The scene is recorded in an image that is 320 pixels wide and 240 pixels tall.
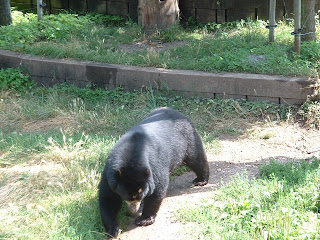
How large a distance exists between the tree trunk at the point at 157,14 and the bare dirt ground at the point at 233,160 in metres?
4.31

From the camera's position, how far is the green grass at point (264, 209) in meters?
4.37

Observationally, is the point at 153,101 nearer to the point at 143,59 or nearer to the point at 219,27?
the point at 143,59

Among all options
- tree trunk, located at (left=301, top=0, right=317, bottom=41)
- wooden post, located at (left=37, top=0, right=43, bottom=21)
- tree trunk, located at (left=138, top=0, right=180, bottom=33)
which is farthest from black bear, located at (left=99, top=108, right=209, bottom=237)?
wooden post, located at (left=37, top=0, right=43, bottom=21)

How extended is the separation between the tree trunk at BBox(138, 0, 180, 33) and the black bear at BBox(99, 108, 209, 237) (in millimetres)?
Result: 5215

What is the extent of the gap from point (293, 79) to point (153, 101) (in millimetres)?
2405

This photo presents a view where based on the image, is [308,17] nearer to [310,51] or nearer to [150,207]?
[310,51]

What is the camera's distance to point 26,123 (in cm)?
793

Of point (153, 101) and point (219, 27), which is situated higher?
point (219, 27)

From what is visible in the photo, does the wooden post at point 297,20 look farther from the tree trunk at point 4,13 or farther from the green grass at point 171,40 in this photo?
the tree trunk at point 4,13

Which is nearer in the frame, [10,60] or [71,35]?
[10,60]

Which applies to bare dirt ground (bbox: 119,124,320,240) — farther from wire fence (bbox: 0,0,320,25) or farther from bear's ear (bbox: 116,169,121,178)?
wire fence (bbox: 0,0,320,25)

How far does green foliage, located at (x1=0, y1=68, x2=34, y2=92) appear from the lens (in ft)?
30.1

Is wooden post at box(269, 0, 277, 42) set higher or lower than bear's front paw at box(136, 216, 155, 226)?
higher

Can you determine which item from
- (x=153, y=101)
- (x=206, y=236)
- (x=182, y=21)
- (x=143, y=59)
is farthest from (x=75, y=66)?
(x=206, y=236)
